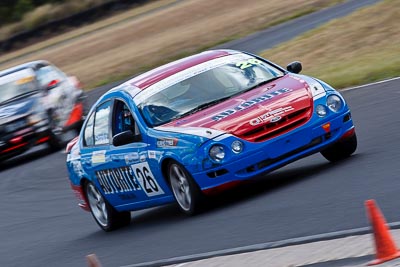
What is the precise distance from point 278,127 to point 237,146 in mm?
434

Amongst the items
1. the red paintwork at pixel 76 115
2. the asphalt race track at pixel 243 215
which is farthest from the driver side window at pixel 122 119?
the red paintwork at pixel 76 115

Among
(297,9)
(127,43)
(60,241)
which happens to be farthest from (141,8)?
(60,241)

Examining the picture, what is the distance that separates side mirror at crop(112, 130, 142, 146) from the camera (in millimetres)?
10406

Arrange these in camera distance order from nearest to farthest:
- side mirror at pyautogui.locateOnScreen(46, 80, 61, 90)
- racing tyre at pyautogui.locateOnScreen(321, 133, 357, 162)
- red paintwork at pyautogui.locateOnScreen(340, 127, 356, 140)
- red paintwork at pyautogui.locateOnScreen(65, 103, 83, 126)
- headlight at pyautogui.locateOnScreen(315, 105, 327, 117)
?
headlight at pyautogui.locateOnScreen(315, 105, 327, 117) < red paintwork at pyautogui.locateOnScreen(340, 127, 356, 140) < racing tyre at pyautogui.locateOnScreen(321, 133, 357, 162) < red paintwork at pyautogui.locateOnScreen(65, 103, 83, 126) < side mirror at pyautogui.locateOnScreen(46, 80, 61, 90)

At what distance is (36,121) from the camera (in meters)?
19.9

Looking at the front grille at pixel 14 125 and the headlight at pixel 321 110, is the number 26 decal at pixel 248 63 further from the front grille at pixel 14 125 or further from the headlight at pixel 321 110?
the front grille at pixel 14 125

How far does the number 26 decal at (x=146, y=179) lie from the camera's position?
1035cm

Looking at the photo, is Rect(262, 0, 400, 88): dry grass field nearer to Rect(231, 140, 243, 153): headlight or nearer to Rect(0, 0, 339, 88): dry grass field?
Rect(0, 0, 339, 88): dry grass field

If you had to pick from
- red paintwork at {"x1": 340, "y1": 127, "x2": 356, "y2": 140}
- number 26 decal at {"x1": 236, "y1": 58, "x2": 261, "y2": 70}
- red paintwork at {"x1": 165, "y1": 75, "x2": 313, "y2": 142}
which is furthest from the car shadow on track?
red paintwork at {"x1": 340, "y1": 127, "x2": 356, "y2": 140}


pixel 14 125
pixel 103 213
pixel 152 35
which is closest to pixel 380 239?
pixel 103 213

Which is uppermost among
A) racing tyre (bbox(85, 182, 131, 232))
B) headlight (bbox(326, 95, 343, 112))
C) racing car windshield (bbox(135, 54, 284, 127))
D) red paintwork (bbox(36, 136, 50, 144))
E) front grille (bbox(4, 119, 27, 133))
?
racing car windshield (bbox(135, 54, 284, 127))

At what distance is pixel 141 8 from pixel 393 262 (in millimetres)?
42650

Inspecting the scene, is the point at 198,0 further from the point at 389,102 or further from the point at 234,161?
the point at 234,161

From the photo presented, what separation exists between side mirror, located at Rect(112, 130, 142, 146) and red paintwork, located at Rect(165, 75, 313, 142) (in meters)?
0.38
